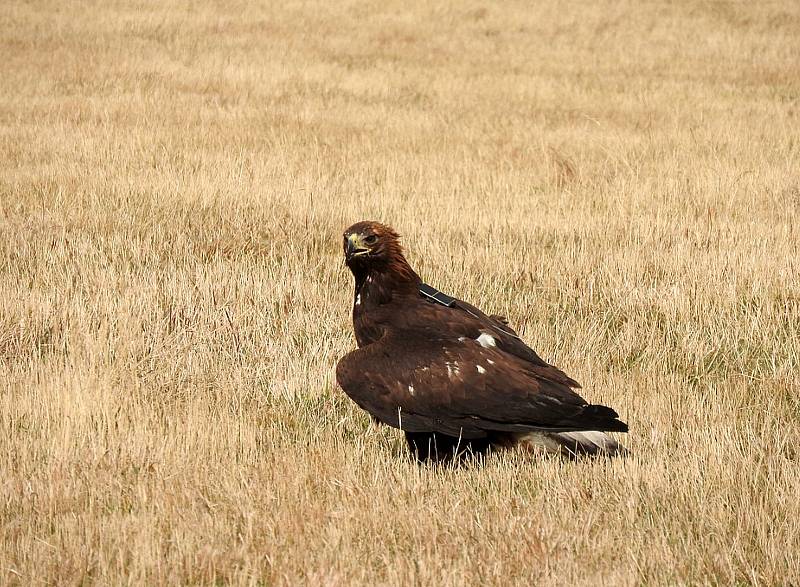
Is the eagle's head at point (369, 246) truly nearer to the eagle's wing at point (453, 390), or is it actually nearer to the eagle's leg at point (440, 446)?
the eagle's wing at point (453, 390)

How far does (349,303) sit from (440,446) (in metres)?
2.48

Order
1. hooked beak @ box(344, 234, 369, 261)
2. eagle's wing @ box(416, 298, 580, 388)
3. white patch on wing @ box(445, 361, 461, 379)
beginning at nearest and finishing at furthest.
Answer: white patch on wing @ box(445, 361, 461, 379) → eagle's wing @ box(416, 298, 580, 388) → hooked beak @ box(344, 234, 369, 261)

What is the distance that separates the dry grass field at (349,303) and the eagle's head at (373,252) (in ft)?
2.46

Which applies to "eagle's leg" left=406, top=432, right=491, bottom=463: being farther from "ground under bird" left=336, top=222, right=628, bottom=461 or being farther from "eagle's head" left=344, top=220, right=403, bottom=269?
"eagle's head" left=344, top=220, right=403, bottom=269

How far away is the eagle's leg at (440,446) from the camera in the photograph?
467 cm

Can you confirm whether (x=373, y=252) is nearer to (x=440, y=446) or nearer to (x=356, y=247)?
(x=356, y=247)

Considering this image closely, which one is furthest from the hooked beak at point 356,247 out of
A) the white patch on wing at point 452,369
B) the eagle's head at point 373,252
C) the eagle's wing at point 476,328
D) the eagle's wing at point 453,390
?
the white patch on wing at point 452,369

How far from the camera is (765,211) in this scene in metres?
9.74

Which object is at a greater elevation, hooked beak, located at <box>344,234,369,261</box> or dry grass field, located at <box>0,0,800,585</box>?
hooked beak, located at <box>344,234,369,261</box>

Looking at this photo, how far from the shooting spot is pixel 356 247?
520cm

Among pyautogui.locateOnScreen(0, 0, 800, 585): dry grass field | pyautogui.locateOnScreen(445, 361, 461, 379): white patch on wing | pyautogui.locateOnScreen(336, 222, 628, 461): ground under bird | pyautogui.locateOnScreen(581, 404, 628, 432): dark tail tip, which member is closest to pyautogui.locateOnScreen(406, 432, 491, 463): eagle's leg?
pyautogui.locateOnScreen(336, 222, 628, 461): ground under bird

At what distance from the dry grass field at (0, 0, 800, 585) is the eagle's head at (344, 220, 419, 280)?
0.75 meters

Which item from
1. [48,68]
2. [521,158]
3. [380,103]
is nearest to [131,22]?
[48,68]

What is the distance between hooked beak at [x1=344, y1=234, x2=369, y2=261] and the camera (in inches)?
204
